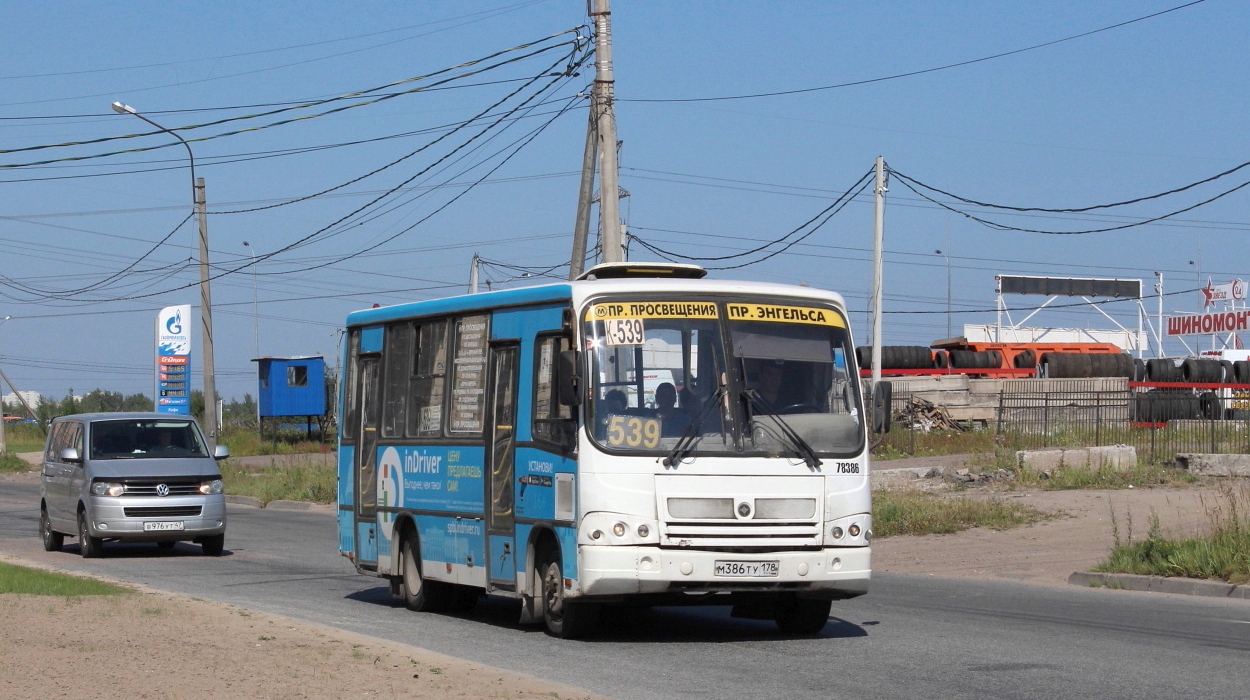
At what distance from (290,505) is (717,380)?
79.8 feet

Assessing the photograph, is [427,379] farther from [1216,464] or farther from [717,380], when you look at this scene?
[1216,464]

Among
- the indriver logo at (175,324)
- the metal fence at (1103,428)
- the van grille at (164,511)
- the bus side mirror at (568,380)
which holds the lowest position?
the van grille at (164,511)

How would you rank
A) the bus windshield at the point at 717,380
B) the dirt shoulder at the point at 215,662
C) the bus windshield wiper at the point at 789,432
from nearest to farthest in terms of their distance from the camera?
the dirt shoulder at the point at 215,662, the bus windshield at the point at 717,380, the bus windshield wiper at the point at 789,432

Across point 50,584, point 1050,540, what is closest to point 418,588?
point 50,584

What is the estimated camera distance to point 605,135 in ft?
72.5

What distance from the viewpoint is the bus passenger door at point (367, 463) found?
572 inches

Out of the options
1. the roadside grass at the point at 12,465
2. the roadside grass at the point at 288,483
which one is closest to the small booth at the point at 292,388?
the roadside grass at the point at 12,465

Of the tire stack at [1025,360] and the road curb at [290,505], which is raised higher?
the tire stack at [1025,360]

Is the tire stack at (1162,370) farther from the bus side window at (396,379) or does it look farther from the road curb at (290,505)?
the bus side window at (396,379)

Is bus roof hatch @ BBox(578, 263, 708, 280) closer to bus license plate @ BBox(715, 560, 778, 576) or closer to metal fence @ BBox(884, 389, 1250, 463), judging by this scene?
bus license plate @ BBox(715, 560, 778, 576)

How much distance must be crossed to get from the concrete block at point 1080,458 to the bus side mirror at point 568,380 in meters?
18.5

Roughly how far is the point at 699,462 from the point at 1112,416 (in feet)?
94.3

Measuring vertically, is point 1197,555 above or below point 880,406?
below

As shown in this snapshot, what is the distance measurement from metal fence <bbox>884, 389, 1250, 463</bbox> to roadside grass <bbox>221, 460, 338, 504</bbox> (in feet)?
46.4
